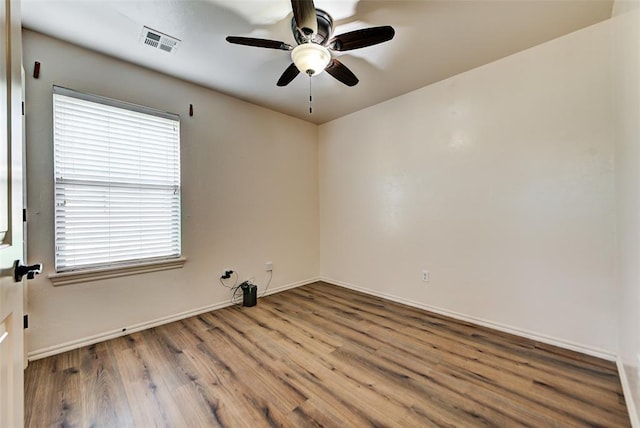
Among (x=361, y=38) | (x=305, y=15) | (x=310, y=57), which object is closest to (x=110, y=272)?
(x=310, y=57)

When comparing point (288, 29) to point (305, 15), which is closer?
point (305, 15)

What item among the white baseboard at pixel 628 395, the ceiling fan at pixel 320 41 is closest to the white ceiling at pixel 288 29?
the ceiling fan at pixel 320 41

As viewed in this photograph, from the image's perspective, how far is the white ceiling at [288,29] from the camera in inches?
73.6

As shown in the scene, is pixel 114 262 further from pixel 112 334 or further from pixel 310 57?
pixel 310 57

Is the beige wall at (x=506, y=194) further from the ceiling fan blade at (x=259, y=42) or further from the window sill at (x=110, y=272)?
the window sill at (x=110, y=272)

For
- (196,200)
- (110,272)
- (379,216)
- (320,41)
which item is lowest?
(110,272)

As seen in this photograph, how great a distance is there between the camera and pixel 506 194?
2.52m

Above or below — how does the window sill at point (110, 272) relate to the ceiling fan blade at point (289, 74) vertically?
below

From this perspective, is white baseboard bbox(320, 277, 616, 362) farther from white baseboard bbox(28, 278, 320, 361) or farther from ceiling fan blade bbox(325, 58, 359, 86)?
ceiling fan blade bbox(325, 58, 359, 86)

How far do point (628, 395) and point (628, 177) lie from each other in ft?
4.38

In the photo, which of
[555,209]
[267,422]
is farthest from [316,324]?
[555,209]

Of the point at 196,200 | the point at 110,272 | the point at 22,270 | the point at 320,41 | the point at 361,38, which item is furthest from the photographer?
the point at 196,200

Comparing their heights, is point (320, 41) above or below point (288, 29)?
below

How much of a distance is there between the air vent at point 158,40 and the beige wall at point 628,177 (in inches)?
120
